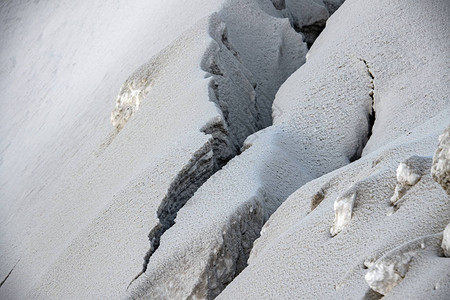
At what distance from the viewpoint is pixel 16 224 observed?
3035 mm

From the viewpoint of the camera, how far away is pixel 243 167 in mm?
2143

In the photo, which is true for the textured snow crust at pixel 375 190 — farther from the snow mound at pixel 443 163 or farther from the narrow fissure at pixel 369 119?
the snow mound at pixel 443 163

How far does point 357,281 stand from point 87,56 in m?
3.41

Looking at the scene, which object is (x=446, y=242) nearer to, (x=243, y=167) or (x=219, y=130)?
(x=243, y=167)

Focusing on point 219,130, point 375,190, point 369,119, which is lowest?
point 369,119

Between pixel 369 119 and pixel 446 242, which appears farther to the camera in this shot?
pixel 369 119

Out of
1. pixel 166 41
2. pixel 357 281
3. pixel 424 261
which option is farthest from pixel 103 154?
pixel 424 261

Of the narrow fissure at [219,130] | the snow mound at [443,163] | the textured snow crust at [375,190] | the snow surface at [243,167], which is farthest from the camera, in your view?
the narrow fissure at [219,130]

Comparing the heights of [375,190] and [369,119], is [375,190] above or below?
above

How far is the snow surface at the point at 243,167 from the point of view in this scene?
1.44 metres

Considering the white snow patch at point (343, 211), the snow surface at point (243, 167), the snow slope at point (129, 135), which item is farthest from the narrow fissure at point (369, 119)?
the white snow patch at point (343, 211)

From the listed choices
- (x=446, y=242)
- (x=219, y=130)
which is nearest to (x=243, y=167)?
(x=219, y=130)

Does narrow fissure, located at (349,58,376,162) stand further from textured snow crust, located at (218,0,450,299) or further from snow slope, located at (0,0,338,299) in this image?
snow slope, located at (0,0,338,299)

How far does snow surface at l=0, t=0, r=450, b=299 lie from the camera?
4.72 feet
